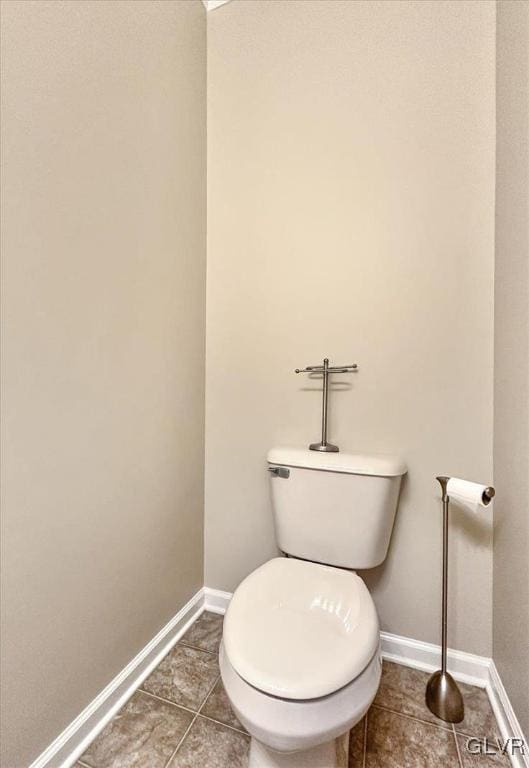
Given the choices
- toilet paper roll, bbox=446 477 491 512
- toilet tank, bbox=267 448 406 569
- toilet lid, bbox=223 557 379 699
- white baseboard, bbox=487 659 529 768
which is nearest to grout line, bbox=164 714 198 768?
toilet lid, bbox=223 557 379 699

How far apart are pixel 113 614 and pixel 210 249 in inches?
54.1

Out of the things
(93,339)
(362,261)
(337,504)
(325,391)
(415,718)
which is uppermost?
(362,261)

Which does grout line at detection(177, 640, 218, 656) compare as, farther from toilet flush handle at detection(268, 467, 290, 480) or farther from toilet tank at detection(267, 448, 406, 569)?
toilet flush handle at detection(268, 467, 290, 480)

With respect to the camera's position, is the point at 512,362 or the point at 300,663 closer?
the point at 300,663

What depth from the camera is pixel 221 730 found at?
1.05m

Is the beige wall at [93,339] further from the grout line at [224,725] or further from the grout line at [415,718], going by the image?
the grout line at [415,718]

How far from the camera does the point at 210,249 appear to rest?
5.10 ft

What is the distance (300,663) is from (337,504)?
19.8 inches

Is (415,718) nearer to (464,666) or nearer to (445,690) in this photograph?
(445,690)

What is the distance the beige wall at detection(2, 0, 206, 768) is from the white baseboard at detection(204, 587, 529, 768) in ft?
2.72

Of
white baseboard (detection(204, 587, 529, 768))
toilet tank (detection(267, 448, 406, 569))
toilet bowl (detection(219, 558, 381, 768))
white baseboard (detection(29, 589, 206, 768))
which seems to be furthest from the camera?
toilet tank (detection(267, 448, 406, 569))

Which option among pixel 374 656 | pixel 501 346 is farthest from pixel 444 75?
pixel 374 656

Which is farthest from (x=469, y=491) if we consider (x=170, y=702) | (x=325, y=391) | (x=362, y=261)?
(x=170, y=702)

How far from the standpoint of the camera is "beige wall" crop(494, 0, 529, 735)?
3.14 ft
